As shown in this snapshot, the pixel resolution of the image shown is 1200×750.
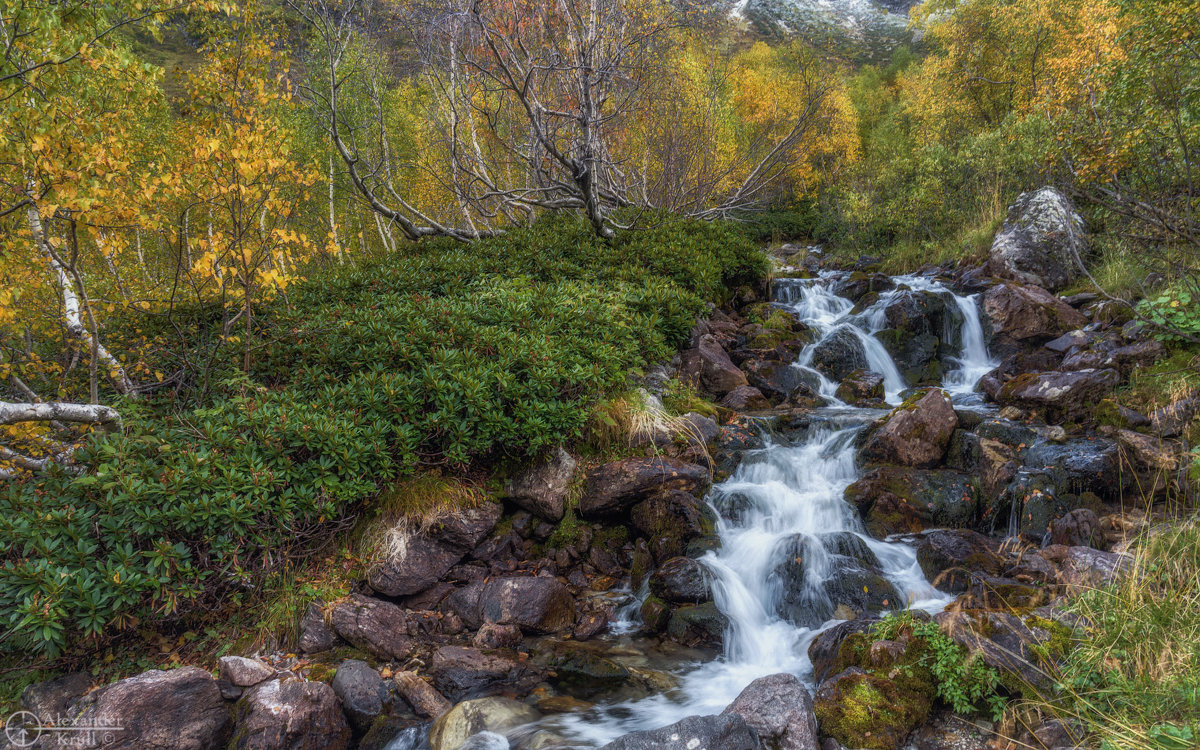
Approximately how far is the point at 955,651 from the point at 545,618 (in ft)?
10.3

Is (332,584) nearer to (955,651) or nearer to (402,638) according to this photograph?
(402,638)

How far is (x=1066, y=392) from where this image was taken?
Result: 704 cm

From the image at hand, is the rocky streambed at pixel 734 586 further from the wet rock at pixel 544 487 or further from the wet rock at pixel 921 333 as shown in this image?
the wet rock at pixel 921 333

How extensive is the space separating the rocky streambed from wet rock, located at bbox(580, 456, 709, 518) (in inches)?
1.0

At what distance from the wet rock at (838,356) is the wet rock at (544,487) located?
6.29 m

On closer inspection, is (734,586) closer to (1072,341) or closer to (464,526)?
(464,526)

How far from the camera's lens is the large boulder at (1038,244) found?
1170 cm

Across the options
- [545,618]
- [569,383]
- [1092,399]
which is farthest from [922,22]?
[545,618]

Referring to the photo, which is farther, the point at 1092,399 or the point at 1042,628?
the point at 1092,399

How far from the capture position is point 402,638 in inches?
183

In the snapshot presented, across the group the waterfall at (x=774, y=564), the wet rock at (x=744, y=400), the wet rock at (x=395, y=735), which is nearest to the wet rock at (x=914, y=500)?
the waterfall at (x=774, y=564)

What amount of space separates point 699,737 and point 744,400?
6.02 metres

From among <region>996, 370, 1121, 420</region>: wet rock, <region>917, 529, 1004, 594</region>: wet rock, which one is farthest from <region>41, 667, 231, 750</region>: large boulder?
<region>996, 370, 1121, 420</region>: wet rock

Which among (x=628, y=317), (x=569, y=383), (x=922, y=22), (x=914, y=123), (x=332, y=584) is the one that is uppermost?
(x=922, y=22)
